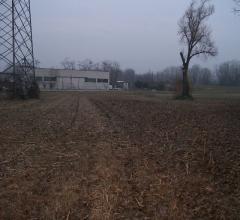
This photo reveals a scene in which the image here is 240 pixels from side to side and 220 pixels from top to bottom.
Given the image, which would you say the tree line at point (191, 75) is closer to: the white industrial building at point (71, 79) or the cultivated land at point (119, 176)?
the white industrial building at point (71, 79)

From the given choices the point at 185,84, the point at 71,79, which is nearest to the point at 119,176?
the point at 185,84

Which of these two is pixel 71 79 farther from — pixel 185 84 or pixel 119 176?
pixel 119 176

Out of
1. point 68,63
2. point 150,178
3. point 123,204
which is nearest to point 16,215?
point 123,204

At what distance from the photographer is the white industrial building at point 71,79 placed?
334 feet

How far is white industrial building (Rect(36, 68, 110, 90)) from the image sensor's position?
334 ft

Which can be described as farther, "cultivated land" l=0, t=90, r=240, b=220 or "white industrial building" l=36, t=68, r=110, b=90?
"white industrial building" l=36, t=68, r=110, b=90

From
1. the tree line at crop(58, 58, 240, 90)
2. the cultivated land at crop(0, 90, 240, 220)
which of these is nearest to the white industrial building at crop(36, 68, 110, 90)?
the tree line at crop(58, 58, 240, 90)

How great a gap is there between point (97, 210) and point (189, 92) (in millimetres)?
45099

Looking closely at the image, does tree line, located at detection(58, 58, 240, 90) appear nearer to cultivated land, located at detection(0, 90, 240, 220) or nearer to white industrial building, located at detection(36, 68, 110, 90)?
white industrial building, located at detection(36, 68, 110, 90)

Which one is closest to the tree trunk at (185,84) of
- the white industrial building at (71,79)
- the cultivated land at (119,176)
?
the cultivated land at (119,176)

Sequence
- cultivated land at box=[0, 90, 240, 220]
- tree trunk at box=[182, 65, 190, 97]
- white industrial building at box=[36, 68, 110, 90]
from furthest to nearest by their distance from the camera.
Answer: white industrial building at box=[36, 68, 110, 90], tree trunk at box=[182, 65, 190, 97], cultivated land at box=[0, 90, 240, 220]

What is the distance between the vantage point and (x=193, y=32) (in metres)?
48.7

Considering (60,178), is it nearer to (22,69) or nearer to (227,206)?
(227,206)

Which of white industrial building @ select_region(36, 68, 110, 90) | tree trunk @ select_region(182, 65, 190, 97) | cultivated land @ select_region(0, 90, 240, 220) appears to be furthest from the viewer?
white industrial building @ select_region(36, 68, 110, 90)
